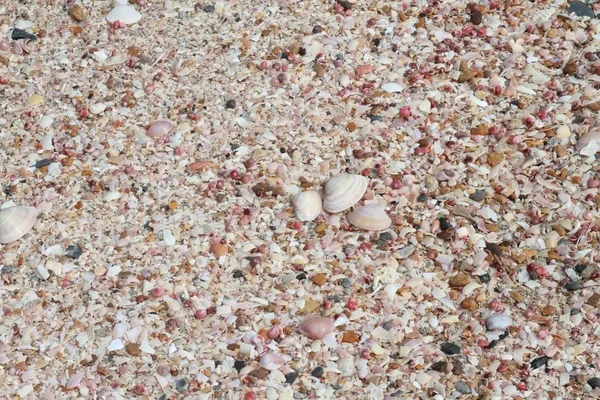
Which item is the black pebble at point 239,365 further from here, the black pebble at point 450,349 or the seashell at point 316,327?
the black pebble at point 450,349

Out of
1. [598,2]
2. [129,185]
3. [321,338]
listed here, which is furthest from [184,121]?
[598,2]

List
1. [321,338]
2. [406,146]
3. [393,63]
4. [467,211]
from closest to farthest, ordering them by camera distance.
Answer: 1. [321,338]
2. [467,211]
3. [406,146]
4. [393,63]

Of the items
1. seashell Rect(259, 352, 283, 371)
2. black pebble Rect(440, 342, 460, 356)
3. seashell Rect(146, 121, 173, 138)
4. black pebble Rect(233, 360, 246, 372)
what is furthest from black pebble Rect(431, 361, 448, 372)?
seashell Rect(146, 121, 173, 138)

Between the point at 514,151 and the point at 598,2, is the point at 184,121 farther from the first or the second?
the point at 598,2

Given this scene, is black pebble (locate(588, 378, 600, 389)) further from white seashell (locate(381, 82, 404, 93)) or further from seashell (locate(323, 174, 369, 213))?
white seashell (locate(381, 82, 404, 93))

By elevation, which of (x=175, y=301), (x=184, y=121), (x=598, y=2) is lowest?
(x=175, y=301)

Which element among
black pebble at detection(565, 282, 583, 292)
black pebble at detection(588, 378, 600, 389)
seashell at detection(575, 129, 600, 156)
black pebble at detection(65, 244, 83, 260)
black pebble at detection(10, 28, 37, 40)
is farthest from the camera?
black pebble at detection(10, 28, 37, 40)
